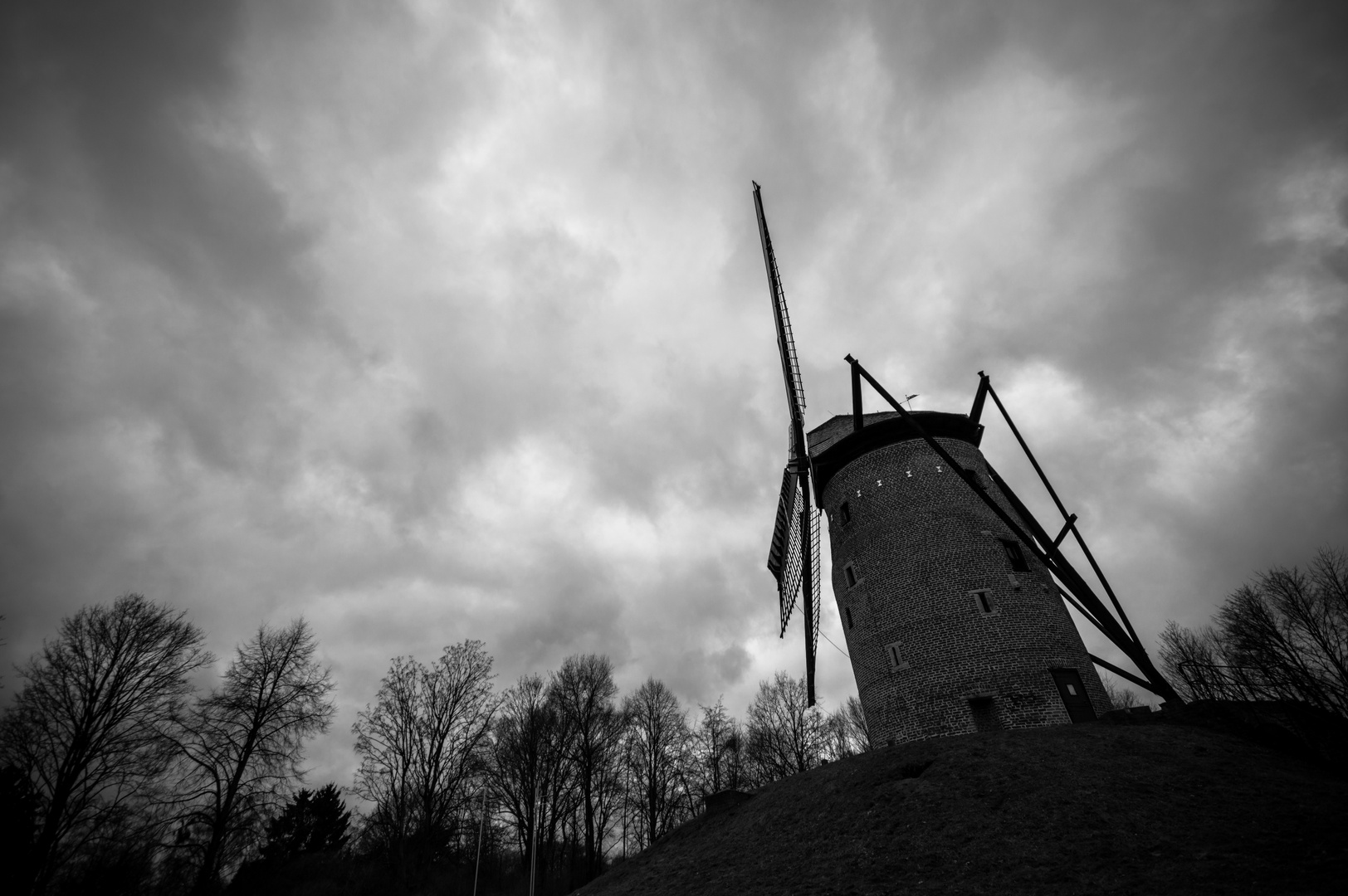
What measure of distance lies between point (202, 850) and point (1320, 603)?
54.6m

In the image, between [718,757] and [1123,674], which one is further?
[718,757]

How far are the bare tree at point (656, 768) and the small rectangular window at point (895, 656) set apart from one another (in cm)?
2768

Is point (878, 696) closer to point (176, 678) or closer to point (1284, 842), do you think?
point (1284, 842)

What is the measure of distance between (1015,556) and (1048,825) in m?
11.8

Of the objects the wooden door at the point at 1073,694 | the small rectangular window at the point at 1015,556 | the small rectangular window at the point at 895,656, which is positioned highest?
the small rectangular window at the point at 1015,556

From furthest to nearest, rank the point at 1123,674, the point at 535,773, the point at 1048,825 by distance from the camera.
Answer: the point at 535,773 → the point at 1123,674 → the point at 1048,825

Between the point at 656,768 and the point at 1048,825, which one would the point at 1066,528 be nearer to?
the point at 1048,825

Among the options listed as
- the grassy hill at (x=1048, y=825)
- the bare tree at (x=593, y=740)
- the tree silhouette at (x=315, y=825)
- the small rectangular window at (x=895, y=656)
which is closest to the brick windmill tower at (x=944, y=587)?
the small rectangular window at (x=895, y=656)

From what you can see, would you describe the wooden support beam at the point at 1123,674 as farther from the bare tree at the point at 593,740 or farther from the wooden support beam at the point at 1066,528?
the bare tree at the point at 593,740

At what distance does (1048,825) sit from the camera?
1127cm

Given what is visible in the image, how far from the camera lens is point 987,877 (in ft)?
32.8

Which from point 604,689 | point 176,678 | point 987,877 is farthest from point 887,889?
point 604,689

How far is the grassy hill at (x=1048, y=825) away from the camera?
9.16 m

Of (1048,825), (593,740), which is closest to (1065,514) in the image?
(1048,825)
